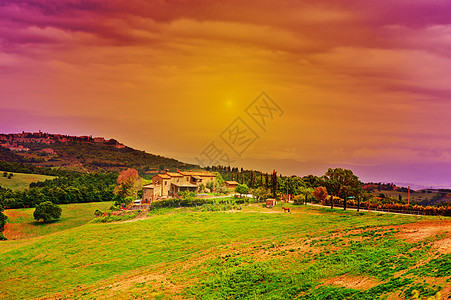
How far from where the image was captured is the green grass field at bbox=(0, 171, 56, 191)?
460 ft

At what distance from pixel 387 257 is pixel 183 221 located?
36132 mm

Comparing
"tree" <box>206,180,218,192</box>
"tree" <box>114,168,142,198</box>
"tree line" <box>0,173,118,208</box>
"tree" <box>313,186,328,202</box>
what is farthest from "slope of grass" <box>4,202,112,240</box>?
"tree" <box>313,186,328,202</box>

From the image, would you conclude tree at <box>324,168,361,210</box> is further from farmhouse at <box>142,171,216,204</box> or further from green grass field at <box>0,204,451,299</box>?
farmhouse at <box>142,171,216,204</box>

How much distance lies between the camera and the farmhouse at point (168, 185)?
85.4 m

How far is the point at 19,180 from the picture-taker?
15038 centimetres

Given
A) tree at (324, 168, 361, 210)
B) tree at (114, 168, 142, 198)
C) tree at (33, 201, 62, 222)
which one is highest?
tree at (324, 168, 361, 210)

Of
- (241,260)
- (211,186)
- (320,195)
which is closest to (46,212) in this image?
(211,186)

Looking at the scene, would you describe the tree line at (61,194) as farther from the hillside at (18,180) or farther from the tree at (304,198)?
the tree at (304,198)

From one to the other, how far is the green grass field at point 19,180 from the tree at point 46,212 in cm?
6630

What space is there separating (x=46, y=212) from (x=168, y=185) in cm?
2976

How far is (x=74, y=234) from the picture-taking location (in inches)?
2260

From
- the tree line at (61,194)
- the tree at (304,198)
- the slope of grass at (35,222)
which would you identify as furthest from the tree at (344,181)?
the slope of grass at (35,222)

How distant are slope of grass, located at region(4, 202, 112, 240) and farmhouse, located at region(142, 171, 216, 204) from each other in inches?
635

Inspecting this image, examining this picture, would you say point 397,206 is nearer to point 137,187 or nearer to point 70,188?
point 137,187
